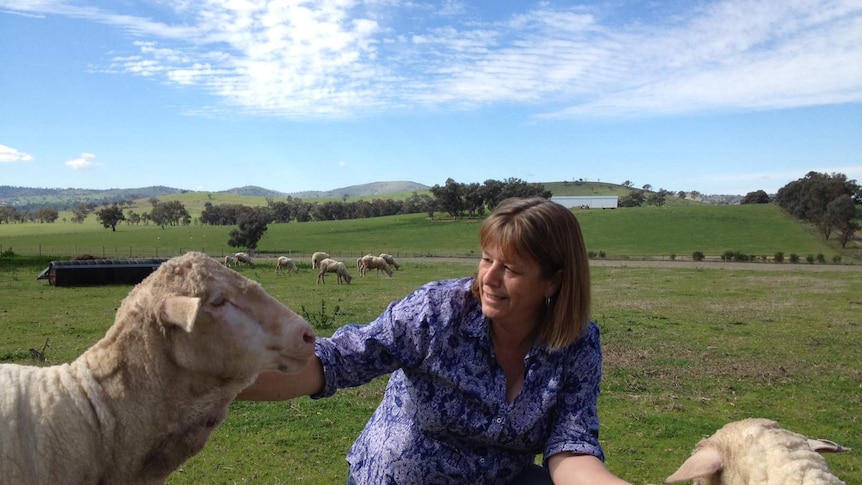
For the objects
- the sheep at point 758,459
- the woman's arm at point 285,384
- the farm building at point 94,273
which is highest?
the woman's arm at point 285,384

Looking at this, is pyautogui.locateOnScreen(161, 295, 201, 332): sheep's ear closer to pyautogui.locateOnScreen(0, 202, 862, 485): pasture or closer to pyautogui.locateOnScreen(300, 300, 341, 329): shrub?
pyautogui.locateOnScreen(0, 202, 862, 485): pasture

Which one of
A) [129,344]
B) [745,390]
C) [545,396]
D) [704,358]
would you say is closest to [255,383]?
[129,344]

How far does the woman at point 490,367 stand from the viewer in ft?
9.98

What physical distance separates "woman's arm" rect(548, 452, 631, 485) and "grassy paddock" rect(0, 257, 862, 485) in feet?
12.8

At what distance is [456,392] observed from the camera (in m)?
3.15


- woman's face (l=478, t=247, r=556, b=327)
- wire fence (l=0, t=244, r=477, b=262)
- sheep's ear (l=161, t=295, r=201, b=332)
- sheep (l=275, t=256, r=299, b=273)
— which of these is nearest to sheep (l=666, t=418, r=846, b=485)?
woman's face (l=478, t=247, r=556, b=327)

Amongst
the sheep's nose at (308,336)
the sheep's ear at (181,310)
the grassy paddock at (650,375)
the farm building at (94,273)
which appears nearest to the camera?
the sheep's ear at (181,310)

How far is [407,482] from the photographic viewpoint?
10.4 feet

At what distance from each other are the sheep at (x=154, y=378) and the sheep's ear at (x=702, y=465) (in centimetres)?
184

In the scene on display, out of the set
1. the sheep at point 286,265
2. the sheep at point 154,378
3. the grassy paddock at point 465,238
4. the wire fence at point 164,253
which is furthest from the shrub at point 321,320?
the grassy paddock at point 465,238

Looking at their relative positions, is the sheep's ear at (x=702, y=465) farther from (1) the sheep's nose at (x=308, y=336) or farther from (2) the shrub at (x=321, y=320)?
(2) the shrub at (x=321, y=320)

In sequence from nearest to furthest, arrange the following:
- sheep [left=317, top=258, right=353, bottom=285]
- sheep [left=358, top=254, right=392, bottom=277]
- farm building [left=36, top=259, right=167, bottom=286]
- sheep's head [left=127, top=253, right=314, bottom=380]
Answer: sheep's head [left=127, top=253, right=314, bottom=380] < farm building [left=36, top=259, right=167, bottom=286] < sheep [left=317, top=258, right=353, bottom=285] < sheep [left=358, top=254, right=392, bottom=277]

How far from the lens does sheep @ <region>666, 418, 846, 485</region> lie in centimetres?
262

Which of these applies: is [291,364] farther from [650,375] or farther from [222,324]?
[650,375]
